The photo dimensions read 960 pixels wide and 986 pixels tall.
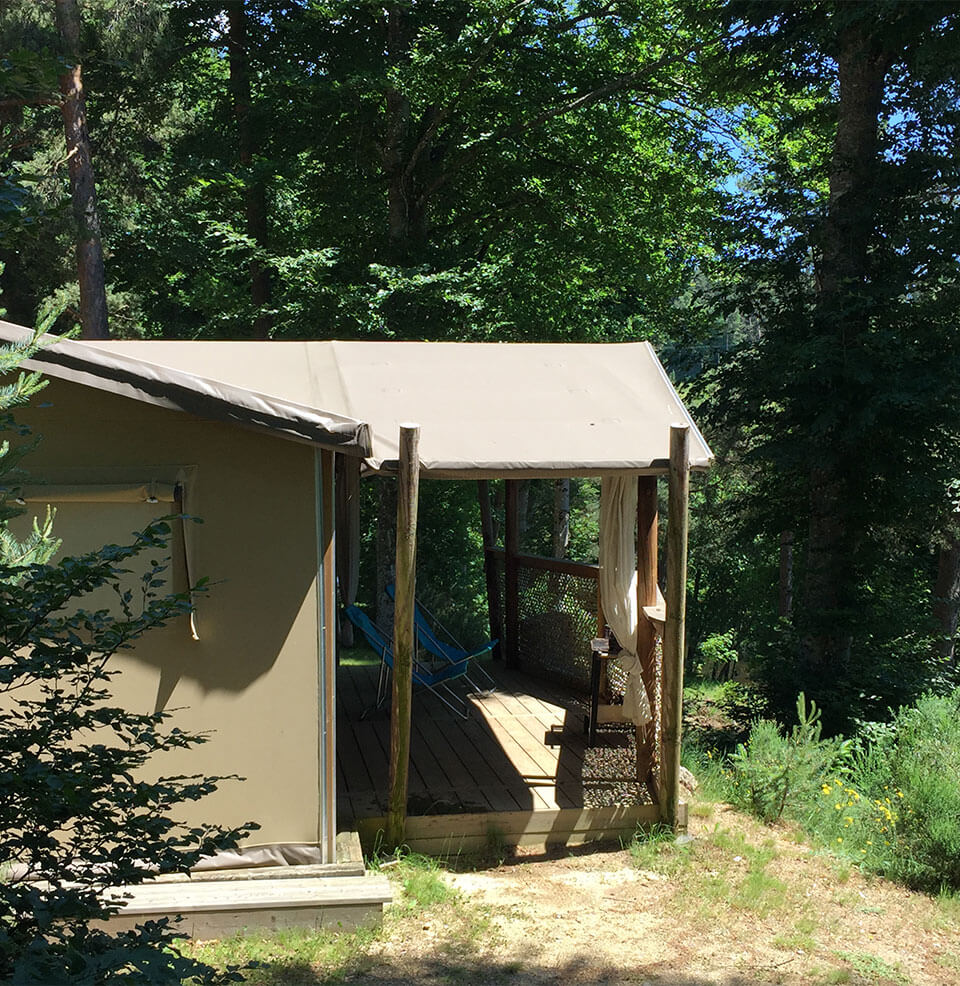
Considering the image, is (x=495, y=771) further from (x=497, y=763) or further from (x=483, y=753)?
(x=483, y=753)

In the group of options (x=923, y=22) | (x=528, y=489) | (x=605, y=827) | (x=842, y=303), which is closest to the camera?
(x=605, y=827)

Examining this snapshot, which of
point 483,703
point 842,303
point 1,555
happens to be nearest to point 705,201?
point 842,303

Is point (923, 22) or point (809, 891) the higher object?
point (923, 22)

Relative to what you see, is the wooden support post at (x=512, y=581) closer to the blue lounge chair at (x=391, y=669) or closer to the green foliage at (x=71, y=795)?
the blue lounge chair at (x=391, y=669)

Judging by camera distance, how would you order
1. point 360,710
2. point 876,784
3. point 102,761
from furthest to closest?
point 360,710 → point 876,784 → point 102,761

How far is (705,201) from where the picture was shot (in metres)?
12.8

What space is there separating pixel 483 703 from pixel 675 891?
2646mm

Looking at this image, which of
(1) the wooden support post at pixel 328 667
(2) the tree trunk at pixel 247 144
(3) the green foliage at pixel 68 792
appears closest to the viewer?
(3) the green foliage at pixel 68 792

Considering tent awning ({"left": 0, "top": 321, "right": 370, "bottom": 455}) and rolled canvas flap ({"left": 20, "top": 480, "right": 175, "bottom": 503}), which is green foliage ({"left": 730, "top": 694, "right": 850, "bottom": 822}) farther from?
rolled canvas flap ({"left": 20, "top": 480, "right": 175, "bottom": 503})

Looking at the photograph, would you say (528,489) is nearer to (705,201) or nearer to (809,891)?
(705,201)

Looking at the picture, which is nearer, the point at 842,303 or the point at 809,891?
the point at 809,891

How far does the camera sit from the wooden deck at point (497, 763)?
16.9 ft

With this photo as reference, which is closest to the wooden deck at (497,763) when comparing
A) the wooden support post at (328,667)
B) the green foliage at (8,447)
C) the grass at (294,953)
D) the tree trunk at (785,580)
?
the wooden support post at (328,667)

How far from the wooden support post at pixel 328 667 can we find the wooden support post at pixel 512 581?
3734 millimetres
